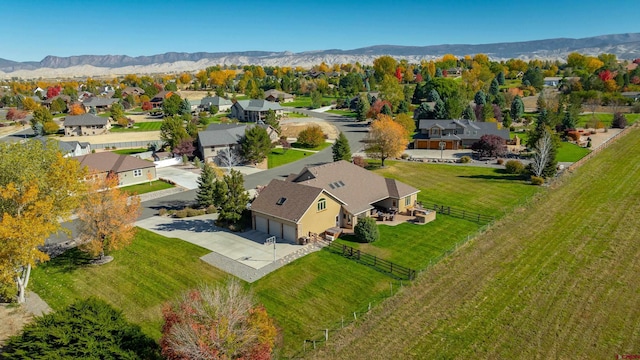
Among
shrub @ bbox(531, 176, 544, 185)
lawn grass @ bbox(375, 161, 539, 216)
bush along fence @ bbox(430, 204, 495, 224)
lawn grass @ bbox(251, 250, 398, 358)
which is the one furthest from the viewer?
shrub @ bbox(531, 176, 544, 185)

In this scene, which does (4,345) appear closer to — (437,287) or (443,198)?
(437,287)

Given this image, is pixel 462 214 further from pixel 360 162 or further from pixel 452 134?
pixel 452 134

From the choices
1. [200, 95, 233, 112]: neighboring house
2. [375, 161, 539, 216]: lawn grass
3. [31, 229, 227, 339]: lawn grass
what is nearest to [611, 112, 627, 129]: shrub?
[375, 161, 539, 216]: lawn grass

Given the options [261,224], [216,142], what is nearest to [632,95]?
[216,142]

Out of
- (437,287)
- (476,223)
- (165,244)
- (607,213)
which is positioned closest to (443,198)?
(476,223)

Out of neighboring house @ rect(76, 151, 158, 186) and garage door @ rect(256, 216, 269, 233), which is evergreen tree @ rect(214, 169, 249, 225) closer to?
garage door @ rect(256, 216, 269, 233)

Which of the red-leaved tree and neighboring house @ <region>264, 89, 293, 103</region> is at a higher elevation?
A: neighboring house @ <region>264, 89, 293, 103</region>

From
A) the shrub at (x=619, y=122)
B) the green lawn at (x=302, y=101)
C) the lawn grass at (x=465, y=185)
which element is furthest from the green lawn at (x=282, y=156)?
the green lawn at (x=302, y=101)
